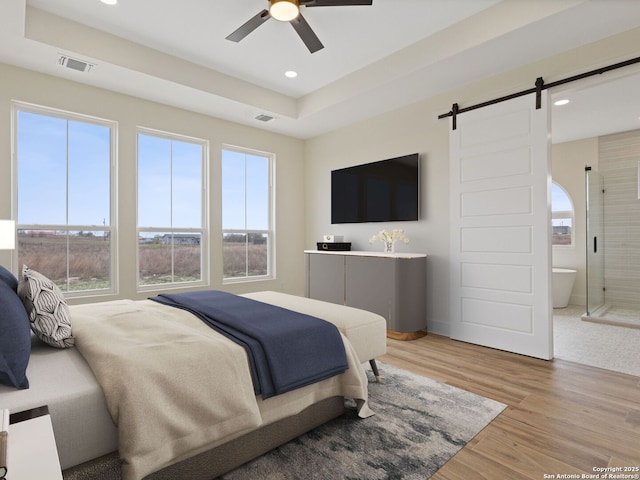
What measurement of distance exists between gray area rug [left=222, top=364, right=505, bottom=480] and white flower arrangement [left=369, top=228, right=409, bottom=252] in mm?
2062

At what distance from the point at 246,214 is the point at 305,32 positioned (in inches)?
116

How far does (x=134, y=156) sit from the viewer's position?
Answer: 418cm

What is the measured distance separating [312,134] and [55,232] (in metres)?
3.56

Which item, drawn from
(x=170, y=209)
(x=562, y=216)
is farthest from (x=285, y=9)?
(x=562, y=216)

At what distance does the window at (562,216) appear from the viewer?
5832 millimetres

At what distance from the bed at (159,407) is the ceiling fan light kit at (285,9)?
219 cm

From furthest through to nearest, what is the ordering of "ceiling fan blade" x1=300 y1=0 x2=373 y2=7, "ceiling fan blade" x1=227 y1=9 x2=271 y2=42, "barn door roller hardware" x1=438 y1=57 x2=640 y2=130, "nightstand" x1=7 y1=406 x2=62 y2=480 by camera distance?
1. "barn door roller hardware" x1=438 y1=57 x2=640 y2=130
2. "ceiling fan blade" x1=227 y1=9 x2=271 y2=42
3. "ceiling fan blade" x1=300 y1=0 x2=373 y2=7
4. "nightstand" x1=7 y1=406 x2=62 y2=480

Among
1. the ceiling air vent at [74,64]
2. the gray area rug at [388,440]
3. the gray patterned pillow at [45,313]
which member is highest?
the ceiling air vent at [74,64]

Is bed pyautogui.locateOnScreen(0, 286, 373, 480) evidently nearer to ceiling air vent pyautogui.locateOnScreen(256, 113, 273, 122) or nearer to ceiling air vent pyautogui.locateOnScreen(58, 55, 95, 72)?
ceiling air vent pyautogui.locateOnScreen(58, 55, 95, 72)

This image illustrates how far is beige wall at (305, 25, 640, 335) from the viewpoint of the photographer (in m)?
3.05

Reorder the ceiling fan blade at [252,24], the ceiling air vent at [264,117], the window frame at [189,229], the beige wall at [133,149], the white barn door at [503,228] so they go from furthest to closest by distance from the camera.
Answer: the ceiling air vent at [264,117] < the window frame at [189,229] < the beige wall at [133,149] < the white barn door at [503,228] < the ceiling fan blade at [252,24]

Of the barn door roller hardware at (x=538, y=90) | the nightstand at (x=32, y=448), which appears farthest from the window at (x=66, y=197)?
the barn door roller hardware at (x=538, y=90)

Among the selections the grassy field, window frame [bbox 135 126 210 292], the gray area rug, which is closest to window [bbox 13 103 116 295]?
the grassy field

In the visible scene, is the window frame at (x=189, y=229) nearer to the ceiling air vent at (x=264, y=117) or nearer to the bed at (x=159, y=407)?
the ceiling air vent at (x=264, y=117)
